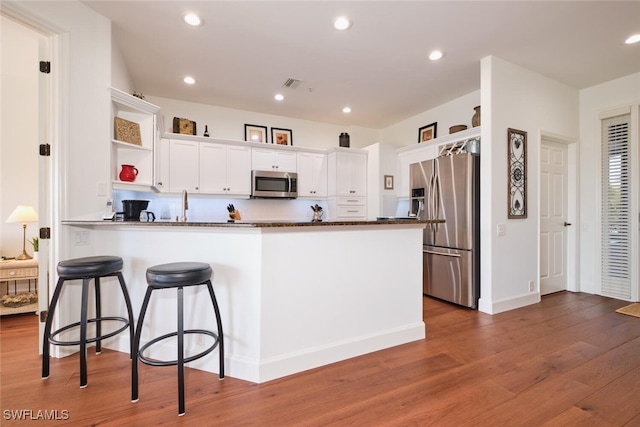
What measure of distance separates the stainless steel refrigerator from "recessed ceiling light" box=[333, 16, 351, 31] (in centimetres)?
195

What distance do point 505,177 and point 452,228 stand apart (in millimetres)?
832

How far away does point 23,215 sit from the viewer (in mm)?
3131

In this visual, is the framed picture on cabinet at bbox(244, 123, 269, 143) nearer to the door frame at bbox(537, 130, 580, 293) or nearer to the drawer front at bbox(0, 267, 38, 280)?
the drawer front at bbox(0, 267, 38, 280)

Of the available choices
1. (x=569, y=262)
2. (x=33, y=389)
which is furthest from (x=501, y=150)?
(x=33, y=389)

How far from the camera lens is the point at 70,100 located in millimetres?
2266

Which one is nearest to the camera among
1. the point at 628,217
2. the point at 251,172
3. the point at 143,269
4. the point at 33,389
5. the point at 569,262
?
the point at 33,389

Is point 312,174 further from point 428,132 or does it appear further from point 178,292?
point 178,292

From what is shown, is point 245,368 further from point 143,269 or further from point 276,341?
point 143,269

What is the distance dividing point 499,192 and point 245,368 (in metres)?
3.18

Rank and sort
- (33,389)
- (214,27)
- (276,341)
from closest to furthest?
(33,389), (276,341), (214,27)

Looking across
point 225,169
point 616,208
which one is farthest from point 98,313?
point 616,208

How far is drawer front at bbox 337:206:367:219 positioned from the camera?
5000mm

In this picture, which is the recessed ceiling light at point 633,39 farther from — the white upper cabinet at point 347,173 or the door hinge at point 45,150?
the door hinge at point 45,150

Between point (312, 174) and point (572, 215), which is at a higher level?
point (312, 174)
